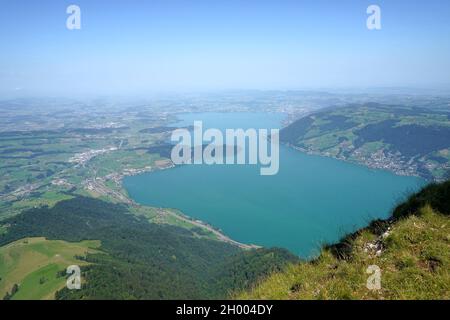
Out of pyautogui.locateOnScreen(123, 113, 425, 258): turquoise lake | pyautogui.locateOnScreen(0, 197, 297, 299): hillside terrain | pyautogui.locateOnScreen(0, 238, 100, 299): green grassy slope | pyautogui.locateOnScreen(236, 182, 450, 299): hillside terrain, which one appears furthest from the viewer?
pyautogui.locateOnScreen(123, 113, 425, 258): turquoise lake

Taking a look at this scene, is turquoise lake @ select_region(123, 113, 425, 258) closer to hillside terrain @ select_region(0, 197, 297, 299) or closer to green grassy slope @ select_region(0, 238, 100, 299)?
hillside terrain @ select_region(0, 197, 297, 299)

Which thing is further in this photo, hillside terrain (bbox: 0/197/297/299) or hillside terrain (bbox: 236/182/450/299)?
hillside terrain (bbox: 0/197/297/299)

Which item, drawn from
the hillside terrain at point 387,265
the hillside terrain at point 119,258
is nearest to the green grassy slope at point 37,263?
the hillside terrain at point 119,258

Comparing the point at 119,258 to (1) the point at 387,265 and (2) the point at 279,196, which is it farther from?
(1) the point at 387,265

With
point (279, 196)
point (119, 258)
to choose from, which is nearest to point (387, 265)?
point (119, 258)

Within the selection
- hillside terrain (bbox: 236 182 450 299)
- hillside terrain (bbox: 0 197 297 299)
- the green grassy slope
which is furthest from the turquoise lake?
hillside terrain (bbox: 236 182 450 299)

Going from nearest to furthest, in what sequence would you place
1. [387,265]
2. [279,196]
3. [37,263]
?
[387,265] < [37,263] < [279,196]
